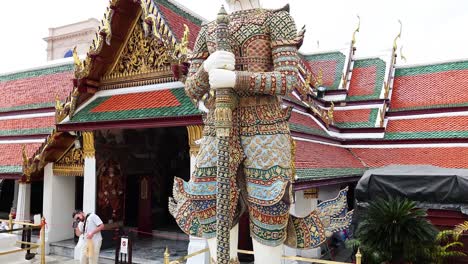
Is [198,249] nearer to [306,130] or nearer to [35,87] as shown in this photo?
[306,130]

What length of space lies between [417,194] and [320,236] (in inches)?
202

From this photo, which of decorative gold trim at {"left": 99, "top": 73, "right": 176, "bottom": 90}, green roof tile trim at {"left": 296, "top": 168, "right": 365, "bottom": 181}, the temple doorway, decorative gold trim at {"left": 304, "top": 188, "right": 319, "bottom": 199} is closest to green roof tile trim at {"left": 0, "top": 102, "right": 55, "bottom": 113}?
the temple doorway

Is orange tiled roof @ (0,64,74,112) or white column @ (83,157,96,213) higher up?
orange tiled roof @ (0,64,74,112)

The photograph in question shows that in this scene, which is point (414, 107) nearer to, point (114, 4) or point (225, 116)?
point (114, 4)

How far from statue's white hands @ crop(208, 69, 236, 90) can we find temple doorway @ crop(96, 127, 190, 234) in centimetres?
658

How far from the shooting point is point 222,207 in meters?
3.51

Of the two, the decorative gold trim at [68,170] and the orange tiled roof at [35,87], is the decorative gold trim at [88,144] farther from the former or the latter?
the orange tiled roof at [35,87]

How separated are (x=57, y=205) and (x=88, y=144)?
2004 mm

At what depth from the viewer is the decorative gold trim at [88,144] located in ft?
30.7

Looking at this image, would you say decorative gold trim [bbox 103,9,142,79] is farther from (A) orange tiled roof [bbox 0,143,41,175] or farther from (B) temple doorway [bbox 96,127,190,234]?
(A) orange tiled roof [bbox 0,143,41,175]


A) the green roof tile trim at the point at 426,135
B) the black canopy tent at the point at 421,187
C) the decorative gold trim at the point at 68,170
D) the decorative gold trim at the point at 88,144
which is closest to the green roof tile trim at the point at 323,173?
the black canopy tent at the point at 421,187

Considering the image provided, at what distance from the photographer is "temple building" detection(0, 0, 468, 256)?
8.39 meters

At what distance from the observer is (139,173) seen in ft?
37.1

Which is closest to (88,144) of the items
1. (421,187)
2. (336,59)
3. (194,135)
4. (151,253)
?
(151,253)
